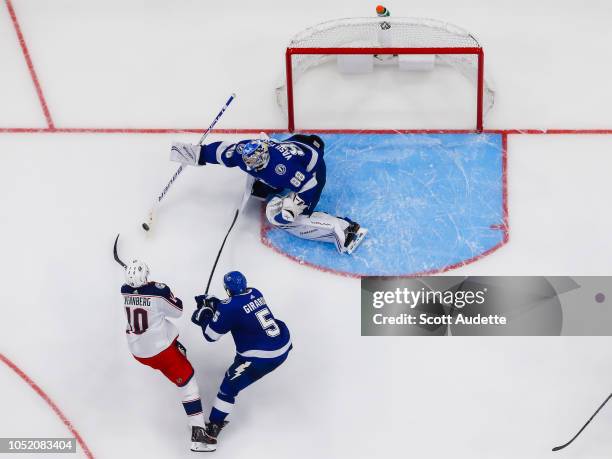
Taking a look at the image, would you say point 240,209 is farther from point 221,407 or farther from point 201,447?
point 201,447

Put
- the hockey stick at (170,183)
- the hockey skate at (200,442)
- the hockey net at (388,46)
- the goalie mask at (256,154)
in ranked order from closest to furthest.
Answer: the hockey skate at (200,442) < the goalie mask at (256,154) < the hockey stick at (170,183) < the hockey net at (388,46)

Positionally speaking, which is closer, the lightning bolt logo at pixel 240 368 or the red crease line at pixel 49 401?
the lightning bolt logo at pixel 240 368

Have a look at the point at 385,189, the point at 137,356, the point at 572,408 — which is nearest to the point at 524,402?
the point at 572,408

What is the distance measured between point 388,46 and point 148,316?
2663mm

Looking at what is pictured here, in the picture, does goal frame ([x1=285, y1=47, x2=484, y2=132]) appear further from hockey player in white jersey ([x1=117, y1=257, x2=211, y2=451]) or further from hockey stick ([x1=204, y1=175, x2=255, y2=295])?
hockey player in white jersey ([x1=117, y1=257, x2=211, y2=451])

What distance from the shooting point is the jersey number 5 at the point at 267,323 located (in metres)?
8.39

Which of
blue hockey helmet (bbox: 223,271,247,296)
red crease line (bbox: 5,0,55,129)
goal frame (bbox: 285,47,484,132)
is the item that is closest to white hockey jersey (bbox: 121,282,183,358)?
blue hockey helmet (bbox: 223,271,247,296)

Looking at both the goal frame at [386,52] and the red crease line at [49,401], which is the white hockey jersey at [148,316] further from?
the goal frame at [386,52]

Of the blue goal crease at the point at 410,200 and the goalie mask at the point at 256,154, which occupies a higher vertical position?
the goalie mask at the point at 256,154

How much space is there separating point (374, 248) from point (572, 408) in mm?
1716

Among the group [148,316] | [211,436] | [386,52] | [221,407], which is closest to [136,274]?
[148,316]

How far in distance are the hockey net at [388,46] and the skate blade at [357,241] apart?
3.29ft

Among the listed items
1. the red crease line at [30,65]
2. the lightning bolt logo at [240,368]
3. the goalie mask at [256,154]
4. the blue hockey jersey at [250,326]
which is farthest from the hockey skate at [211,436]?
the red crease line at [30,65]

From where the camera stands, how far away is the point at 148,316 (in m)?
8.46
